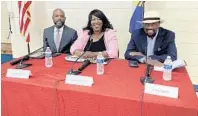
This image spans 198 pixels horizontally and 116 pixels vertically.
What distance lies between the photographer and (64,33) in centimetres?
265

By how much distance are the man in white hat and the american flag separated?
172cm

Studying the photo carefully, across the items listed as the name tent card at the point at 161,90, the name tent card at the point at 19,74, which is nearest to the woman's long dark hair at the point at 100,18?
the name tent card at the point at 19,74

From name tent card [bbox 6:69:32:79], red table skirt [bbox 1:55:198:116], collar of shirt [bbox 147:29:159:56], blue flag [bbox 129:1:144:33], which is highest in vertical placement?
blue flag [bbox 129:1:144:33]

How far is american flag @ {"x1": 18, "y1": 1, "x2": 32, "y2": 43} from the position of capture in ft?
10.5

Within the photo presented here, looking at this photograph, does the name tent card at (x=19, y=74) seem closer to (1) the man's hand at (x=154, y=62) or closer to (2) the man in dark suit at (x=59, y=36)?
(1) the man's hand at (x=154, y=62)

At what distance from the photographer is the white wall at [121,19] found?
2.94 meters

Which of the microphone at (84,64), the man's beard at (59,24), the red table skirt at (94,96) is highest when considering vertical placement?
the man's beard at (59,24)

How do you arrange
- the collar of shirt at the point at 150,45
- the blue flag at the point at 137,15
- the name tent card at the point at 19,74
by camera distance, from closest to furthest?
the name tent card at the point at 19,74, the collar of shirt at the point at 150,45, the blue flag at the point at 137,15

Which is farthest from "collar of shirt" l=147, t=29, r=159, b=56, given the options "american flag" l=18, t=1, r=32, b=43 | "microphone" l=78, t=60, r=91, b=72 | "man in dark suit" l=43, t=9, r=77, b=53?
"american flag" l=18, t=1, r=32, b=43

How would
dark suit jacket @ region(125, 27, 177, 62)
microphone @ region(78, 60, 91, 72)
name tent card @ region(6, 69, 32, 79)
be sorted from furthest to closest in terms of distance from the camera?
dark suit jacket @ region(125, 27, 177, 62) < microphone @ region(78, 60, 91, 72) < name tent card @ region(6, 69, 32, 79)

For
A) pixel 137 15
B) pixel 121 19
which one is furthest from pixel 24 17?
pixel 137 15

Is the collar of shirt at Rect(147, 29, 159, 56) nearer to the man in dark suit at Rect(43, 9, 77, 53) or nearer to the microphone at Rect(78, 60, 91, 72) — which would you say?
the microphone at Rect(78, 60, 91, 72)

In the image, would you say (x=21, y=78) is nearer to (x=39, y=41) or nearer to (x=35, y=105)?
(x=35, y=105)

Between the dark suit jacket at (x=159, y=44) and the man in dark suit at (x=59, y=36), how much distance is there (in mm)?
760
